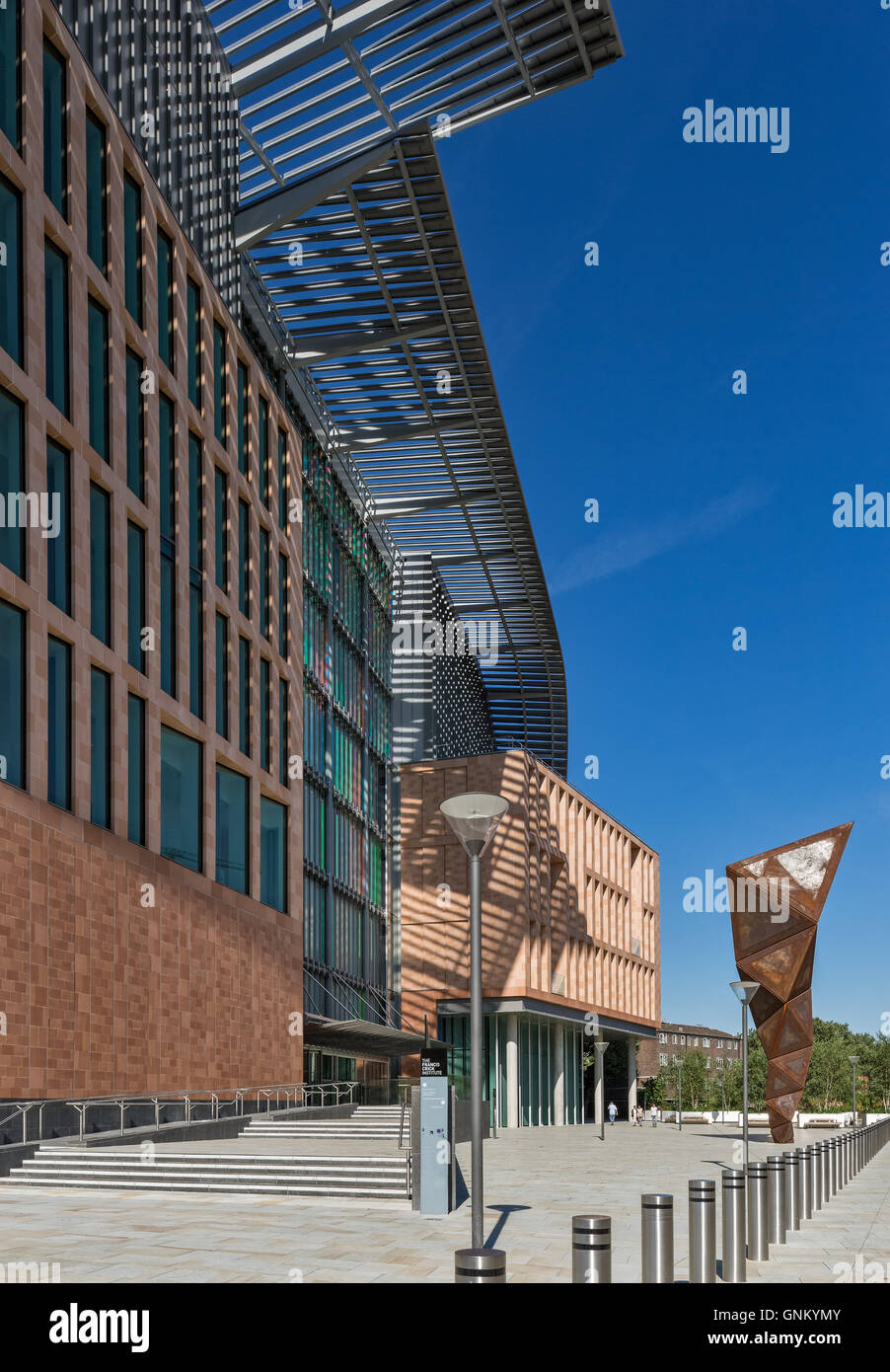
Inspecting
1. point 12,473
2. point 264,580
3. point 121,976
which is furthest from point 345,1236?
point 264,580

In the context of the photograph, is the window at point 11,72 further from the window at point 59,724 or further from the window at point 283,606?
the window at point 283,606

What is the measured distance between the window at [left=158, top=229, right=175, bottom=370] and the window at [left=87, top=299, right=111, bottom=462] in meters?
3.31

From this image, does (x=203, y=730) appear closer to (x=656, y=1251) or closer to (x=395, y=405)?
(x=395, y=405)

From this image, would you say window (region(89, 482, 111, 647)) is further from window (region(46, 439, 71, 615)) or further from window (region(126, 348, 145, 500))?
window (region(126, 348, 145, 500))

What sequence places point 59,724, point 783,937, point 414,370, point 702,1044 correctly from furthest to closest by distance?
1. point 702,1044
2. point 414,370
3. point 783,937
4. point 59,724

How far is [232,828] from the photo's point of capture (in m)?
33.9

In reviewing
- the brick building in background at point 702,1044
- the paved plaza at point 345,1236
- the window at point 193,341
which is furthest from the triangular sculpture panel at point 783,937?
the brick building in background at point 702,1044

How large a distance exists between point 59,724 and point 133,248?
1021cm

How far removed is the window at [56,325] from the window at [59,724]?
4236mm

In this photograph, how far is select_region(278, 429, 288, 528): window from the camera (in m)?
38.9

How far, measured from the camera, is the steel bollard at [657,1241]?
9.41m

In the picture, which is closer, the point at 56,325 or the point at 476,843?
the point at 476,843

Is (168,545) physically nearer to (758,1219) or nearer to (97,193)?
(97,193)
